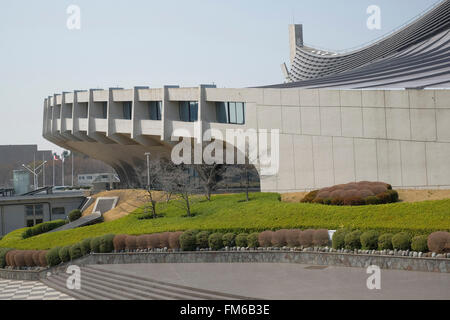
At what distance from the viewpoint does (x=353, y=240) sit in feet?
65.6

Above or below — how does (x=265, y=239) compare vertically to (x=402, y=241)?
below

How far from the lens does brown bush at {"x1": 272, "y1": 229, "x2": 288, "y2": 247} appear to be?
883 inches

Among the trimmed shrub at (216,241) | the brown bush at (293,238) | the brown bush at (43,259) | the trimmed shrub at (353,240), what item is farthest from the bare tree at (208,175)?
the trimmed shrub at (353,240)

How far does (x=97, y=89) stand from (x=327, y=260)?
30.1 meters

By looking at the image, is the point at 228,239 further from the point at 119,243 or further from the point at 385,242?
the point at 385,242

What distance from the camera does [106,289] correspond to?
66.3 ft

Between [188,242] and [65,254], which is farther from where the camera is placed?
[65,254]

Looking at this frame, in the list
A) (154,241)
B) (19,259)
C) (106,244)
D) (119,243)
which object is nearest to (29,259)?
(19,259)

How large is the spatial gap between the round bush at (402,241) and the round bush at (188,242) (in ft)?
27.9

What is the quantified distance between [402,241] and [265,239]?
577cm

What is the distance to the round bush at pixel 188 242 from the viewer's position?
24.1 meters

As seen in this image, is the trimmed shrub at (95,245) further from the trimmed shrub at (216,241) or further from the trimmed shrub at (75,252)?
the trimmed shrub at (216,241)

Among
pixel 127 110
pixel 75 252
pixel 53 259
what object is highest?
pixel 127 110
